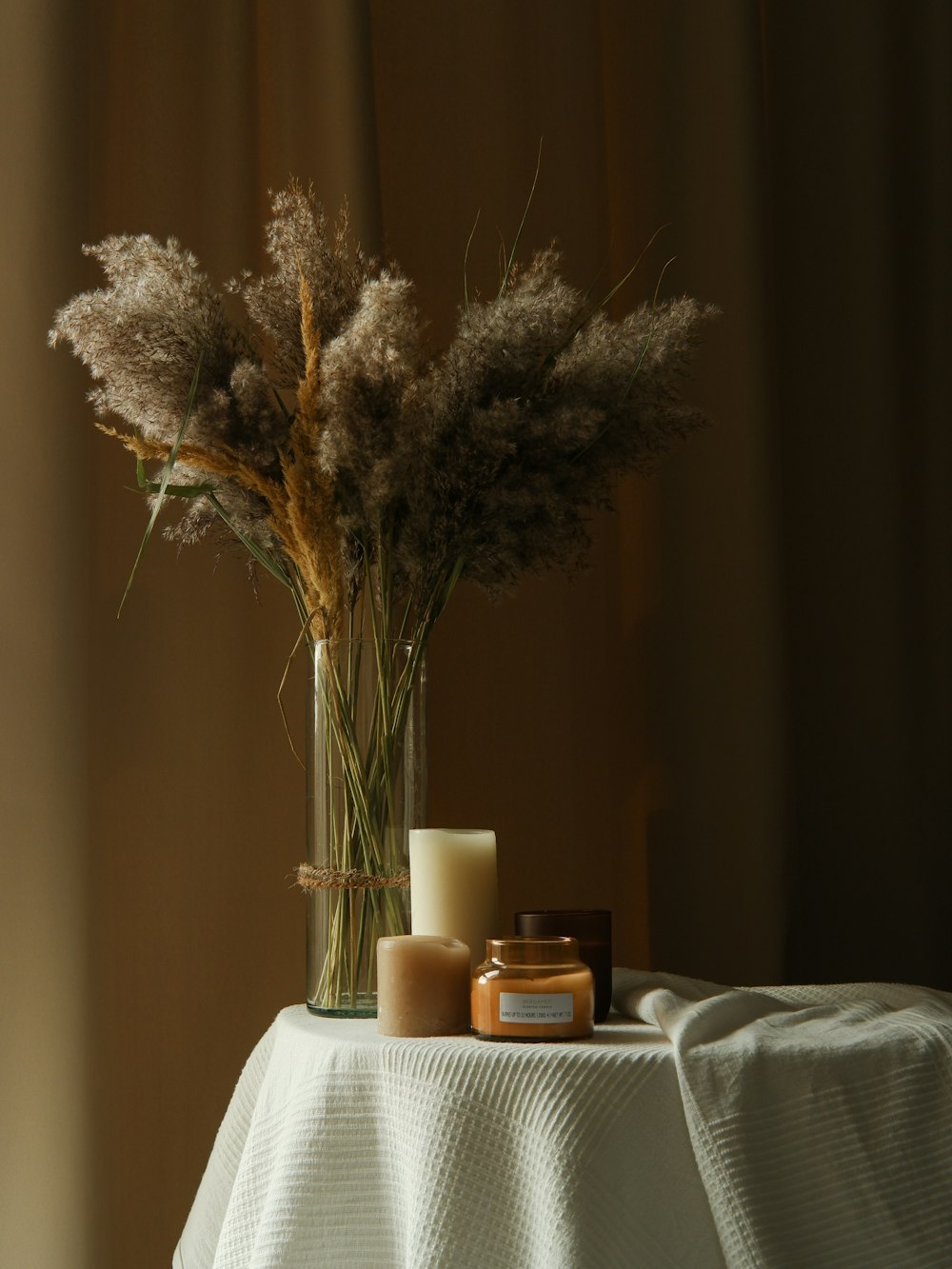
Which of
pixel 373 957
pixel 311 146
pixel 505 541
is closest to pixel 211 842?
pixel 373 957

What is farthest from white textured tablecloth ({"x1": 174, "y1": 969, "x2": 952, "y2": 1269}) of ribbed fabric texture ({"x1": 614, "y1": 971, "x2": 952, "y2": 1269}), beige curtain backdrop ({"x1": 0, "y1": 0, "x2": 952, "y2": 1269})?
beige curtain backdrop ({"x1": 0, "y1": 0, "x2": 952, "y2": 1269})

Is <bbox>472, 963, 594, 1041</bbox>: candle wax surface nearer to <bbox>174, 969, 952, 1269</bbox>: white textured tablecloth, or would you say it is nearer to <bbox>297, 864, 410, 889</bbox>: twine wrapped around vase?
→ <bbox>174, 969, 952, 1269</bbox>: white textured tablecloth

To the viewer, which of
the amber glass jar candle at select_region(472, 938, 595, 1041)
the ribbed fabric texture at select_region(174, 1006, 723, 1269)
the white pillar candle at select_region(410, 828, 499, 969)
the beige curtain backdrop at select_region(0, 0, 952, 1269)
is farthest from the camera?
the beige curtain backdrop at select_region(0, 0, 952, 1269)

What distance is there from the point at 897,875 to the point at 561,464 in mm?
942

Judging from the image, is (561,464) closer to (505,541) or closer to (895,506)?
(505,541)

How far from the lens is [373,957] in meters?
1.21

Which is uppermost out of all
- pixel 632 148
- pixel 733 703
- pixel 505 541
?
pixel 632 148

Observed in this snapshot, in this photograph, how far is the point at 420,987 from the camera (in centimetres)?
104

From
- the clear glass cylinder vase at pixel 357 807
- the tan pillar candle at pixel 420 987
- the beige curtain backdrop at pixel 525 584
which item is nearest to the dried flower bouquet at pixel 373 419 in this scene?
the clear glass cylinder vase at pixel 357 807

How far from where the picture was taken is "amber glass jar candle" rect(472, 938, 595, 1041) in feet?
3.29

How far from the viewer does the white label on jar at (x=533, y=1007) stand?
39.5 inches

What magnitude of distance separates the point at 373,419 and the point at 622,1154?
25.2 inches

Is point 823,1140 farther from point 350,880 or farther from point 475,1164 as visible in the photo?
point 350,880

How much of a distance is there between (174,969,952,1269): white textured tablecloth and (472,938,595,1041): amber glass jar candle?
2 centimetres
